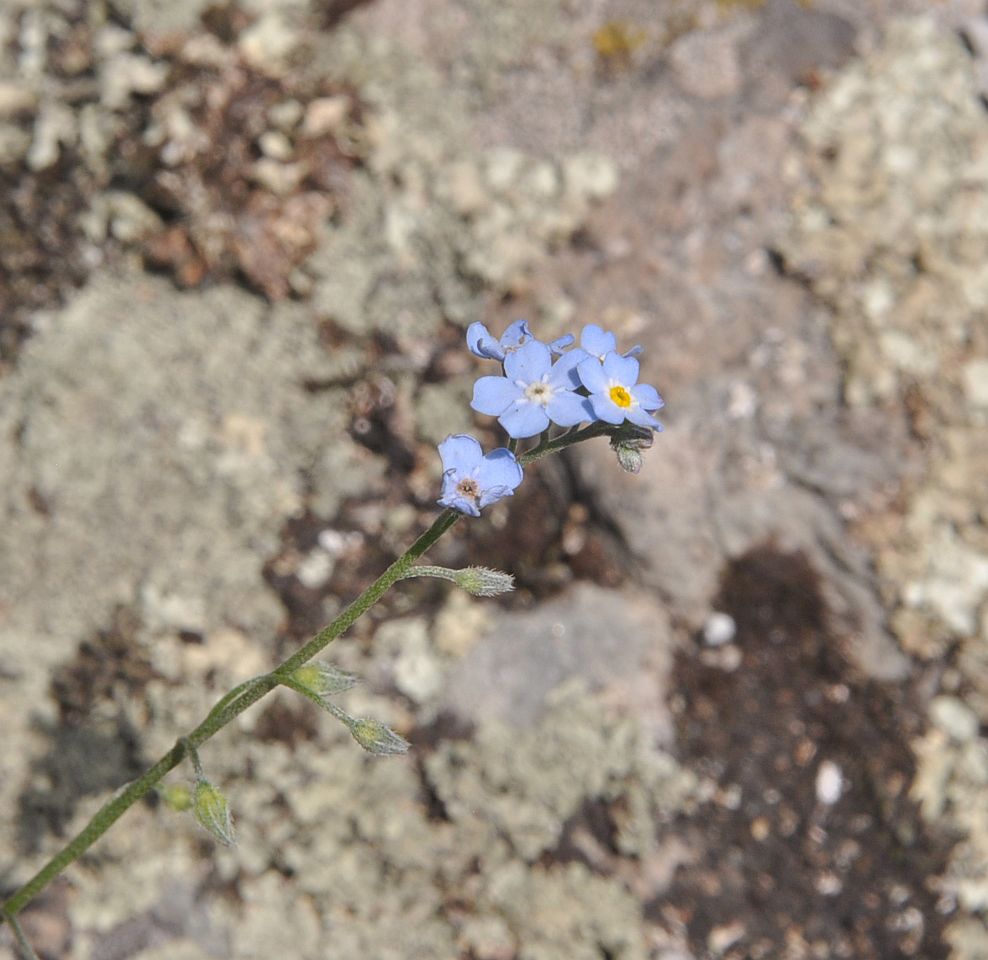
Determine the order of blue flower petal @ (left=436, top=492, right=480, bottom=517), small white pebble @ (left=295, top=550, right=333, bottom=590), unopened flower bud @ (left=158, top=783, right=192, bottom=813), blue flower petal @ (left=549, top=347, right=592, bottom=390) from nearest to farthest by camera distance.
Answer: blue flower petal @ (left=436, top=492, right=480, bottom=517), blue flower petal @ (left=549, top=347, right=592, bottom=390), unopened flower bud @ (left=158, top=783, right=192, bottom=813), small white pebble @ (left=295, top=550, right=333, bottom=590)

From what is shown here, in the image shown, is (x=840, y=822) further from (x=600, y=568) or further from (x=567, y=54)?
(x=567, y=54)

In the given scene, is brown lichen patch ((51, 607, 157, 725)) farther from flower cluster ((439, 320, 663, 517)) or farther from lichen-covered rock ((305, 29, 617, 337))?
flower cluster ((439, 320, 663, 517))

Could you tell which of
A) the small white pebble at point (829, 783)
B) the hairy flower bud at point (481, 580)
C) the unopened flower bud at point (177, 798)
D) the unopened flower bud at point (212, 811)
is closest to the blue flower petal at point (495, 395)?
the hairy flower bud at point (481, 580)

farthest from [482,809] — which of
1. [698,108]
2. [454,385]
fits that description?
[698,108]

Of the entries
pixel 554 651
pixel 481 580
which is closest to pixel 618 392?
pixel 481 580

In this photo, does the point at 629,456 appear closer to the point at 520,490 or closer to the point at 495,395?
the point at 495,395

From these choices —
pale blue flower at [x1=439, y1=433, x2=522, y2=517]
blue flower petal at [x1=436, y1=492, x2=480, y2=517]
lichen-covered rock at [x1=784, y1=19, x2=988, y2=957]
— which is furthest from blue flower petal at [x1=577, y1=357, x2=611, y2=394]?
lichen-covered rock at [x1=784, y1=19, x2=988, y2=957]
